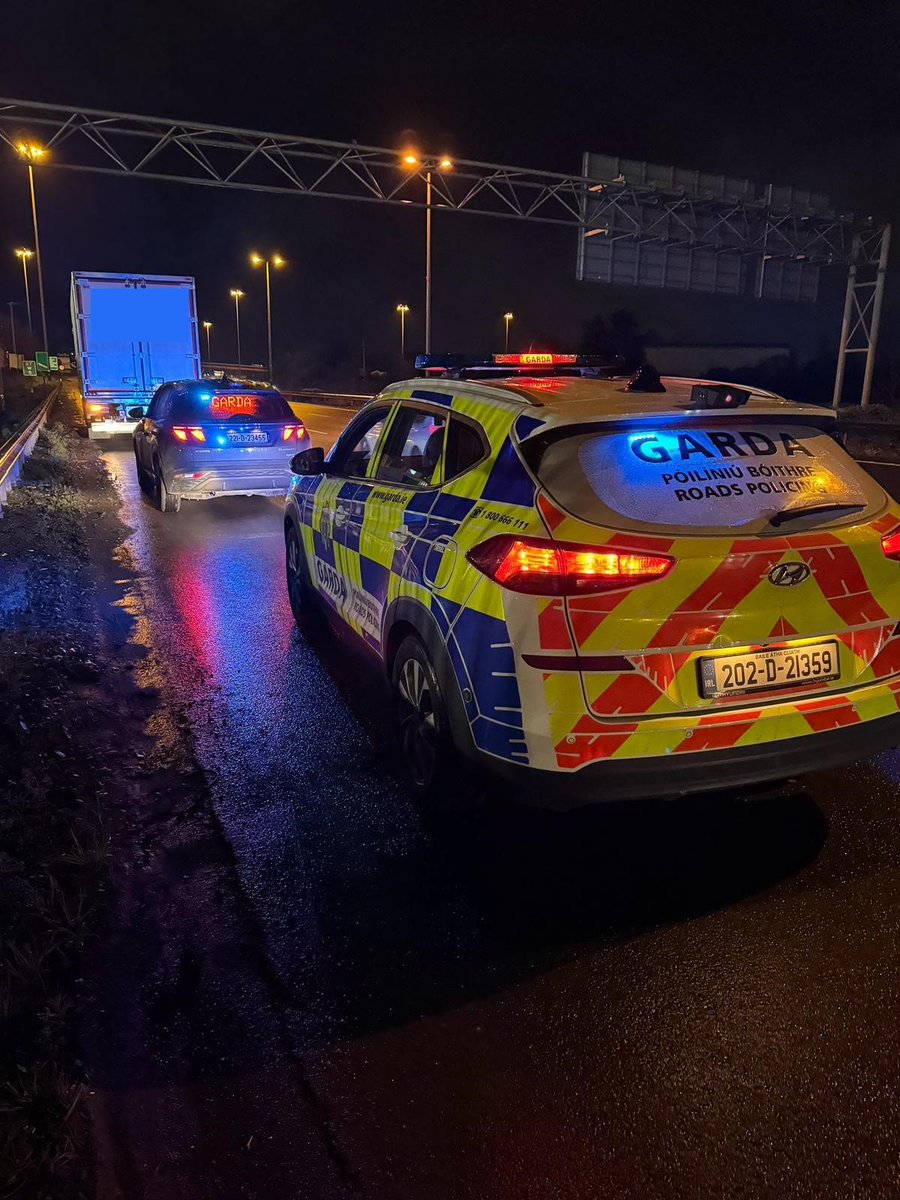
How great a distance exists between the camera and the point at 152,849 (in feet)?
12.5

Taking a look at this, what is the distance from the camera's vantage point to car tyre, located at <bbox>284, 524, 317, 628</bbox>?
6.52 m

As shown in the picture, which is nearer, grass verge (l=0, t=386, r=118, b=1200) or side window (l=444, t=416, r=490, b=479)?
grass verge (l=0, t=386, r=118, b=1200)

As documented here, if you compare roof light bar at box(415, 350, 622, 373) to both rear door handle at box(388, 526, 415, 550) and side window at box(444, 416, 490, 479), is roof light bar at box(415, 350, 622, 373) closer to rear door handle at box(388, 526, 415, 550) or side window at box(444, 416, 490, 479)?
side window at box(444, 416, 490, 479)

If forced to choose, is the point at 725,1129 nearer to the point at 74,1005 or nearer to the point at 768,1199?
the point at 768,1199

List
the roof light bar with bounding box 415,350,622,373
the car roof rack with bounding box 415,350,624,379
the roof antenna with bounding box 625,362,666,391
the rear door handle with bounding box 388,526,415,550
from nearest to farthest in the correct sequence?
the roof antenna with bounding box 625,362,666,391 < the rear door handle with bounding box 388,526,415,550 < the car roof rack with bounding box 415,350,624,379 < the roof light bar with bounding box 415,350,622,373

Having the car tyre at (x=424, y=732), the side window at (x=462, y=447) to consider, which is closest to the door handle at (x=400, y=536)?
the side window at (x=462, y=447)

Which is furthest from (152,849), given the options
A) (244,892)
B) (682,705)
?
(682,705)

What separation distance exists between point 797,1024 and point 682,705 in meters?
1.03

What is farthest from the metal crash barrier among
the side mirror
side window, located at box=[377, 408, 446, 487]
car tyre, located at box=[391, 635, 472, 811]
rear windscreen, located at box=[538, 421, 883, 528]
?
rear windscreen, located at box=[538, 421, 883, 528]

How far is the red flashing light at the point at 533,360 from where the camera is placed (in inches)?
198

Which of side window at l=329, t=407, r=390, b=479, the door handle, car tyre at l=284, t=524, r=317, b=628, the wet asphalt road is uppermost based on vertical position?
side window at l=329, t=407, r=390, b=479

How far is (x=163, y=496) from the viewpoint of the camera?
1199 centimetres

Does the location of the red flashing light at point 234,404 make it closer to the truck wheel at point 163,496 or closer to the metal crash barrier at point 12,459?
the truck wheel at point 163,496

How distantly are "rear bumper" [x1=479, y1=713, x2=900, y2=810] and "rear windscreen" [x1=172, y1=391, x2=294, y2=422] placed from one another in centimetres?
909
